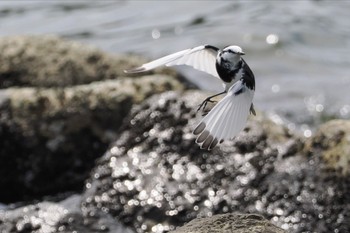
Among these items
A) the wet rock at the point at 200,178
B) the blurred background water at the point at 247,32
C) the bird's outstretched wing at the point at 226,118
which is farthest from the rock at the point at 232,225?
the blurred background water at the point at 247,32

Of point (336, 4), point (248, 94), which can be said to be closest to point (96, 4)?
point (336, 4)

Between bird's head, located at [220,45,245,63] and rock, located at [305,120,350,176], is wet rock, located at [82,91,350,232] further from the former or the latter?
bird's head, located at [220,45,245,63]

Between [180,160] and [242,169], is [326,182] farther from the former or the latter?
[180,160]

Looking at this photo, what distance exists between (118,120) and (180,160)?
4.00ft

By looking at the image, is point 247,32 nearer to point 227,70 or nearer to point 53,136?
point 53,136

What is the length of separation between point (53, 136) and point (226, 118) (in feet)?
10.00

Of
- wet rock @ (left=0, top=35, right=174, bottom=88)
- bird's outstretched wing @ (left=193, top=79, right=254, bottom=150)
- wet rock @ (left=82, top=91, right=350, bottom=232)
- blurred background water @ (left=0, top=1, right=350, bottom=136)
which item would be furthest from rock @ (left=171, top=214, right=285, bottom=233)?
blurred background water @ (left=0, top=1, right=350, bottom=136)

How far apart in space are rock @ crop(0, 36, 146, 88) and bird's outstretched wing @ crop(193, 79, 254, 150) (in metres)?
4.11

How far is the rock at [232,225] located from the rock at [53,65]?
4304 millimetres

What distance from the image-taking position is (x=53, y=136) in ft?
23.1

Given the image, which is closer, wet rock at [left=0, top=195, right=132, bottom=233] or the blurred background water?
wet rock at [left=0, top=195, right=132, bottom=233]

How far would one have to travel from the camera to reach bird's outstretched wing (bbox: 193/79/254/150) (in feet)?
13.3

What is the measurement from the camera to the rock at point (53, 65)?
8469 mm

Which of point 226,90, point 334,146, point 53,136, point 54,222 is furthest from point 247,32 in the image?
point 226,90
